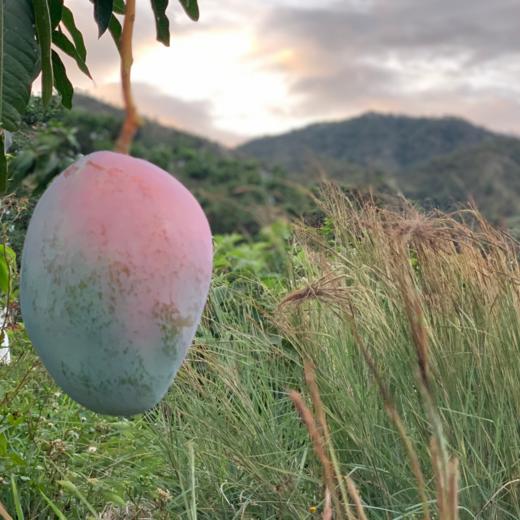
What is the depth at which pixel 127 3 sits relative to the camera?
2.17 ft

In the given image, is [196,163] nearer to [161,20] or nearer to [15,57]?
[161,20]

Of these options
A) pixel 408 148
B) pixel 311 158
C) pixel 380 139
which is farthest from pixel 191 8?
pixel 380 139

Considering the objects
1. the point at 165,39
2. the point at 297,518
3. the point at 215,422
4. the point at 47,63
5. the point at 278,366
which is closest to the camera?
the point at 47,63

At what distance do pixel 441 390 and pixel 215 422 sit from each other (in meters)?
0.55

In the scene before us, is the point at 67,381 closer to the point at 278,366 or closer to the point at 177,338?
the point at 177,338

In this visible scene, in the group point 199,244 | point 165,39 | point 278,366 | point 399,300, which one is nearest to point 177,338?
point 199,244

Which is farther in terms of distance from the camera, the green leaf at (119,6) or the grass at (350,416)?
the grass at (350,416)

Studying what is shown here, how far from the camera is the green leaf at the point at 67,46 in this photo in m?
1.11

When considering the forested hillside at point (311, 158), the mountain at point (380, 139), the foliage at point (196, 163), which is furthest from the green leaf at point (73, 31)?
the mountain at point (380, 139)

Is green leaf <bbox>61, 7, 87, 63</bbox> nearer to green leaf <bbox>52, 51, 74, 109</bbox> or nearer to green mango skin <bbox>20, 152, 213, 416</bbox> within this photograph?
green leaf <bbox>52, 51, 74, 109</bbox>

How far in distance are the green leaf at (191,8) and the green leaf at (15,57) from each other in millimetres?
189

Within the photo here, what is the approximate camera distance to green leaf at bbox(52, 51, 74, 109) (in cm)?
110

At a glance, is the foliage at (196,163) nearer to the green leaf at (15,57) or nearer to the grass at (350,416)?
the grass at (350,416)

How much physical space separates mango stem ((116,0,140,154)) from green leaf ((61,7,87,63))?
21.5 inches
